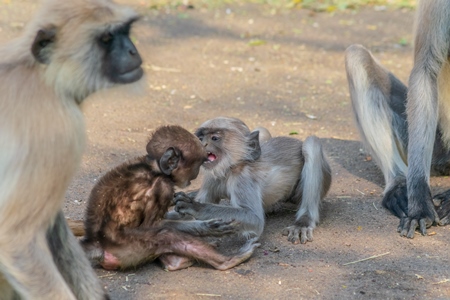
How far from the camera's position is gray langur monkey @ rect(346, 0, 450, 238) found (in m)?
4.93

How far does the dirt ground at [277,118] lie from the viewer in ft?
13.0

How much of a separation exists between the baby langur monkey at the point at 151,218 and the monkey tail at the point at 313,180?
2.02 feet

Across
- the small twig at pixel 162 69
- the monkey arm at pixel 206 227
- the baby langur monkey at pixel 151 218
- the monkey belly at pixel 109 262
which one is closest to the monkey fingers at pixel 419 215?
the baby langur monkey at pixel 151 218

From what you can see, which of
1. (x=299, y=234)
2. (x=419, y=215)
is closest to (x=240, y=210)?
(x=299, y=234)

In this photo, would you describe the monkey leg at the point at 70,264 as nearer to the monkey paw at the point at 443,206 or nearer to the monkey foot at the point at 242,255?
the monkey foot at the point at 242,255

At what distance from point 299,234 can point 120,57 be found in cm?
175

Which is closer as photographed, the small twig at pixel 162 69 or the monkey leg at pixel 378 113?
the monkey leg at pixel 378 113

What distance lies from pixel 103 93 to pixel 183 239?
38.8 inches

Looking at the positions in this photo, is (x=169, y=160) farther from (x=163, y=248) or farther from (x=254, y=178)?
(x=254, y=178)

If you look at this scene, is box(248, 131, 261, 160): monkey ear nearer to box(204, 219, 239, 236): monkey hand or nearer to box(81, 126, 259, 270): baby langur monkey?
box(81, 126, 259, 270): baby langur monkey

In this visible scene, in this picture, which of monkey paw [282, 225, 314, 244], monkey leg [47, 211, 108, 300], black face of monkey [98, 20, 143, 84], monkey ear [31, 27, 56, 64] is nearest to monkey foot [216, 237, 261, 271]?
monkey paw [282, 225, 314, 244]

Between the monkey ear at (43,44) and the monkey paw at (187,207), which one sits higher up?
the monkey ear at (43,44)

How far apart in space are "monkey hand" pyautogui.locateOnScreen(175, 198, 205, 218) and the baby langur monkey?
134mm

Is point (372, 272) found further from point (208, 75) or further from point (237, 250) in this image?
point (208, 75)
